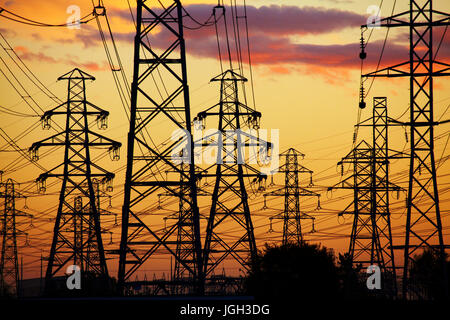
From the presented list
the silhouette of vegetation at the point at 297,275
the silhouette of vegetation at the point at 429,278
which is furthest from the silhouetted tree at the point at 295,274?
the silhouette of vegetation at the point at 429,278

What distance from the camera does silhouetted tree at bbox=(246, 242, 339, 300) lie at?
5488 centimetres

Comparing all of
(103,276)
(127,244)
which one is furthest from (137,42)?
(103,276)

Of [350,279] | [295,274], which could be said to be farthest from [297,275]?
[350,279]

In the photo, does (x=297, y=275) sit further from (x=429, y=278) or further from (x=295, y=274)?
(x=429, y=278)

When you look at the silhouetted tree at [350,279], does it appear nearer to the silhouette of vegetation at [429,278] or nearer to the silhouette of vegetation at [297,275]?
the silhouette of vegetation at [297,275]

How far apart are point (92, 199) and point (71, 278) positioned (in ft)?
72.2

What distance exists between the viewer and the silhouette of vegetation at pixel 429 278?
171 ft

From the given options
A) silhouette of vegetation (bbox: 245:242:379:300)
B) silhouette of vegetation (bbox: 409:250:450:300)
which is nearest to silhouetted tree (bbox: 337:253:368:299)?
silhouette of vegetation (bbox: 245:242:379:300)

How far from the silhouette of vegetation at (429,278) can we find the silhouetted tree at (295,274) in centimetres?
522

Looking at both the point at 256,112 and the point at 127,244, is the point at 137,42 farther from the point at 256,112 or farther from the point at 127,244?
the point at 256,112

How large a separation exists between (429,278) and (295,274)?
60.3ft
